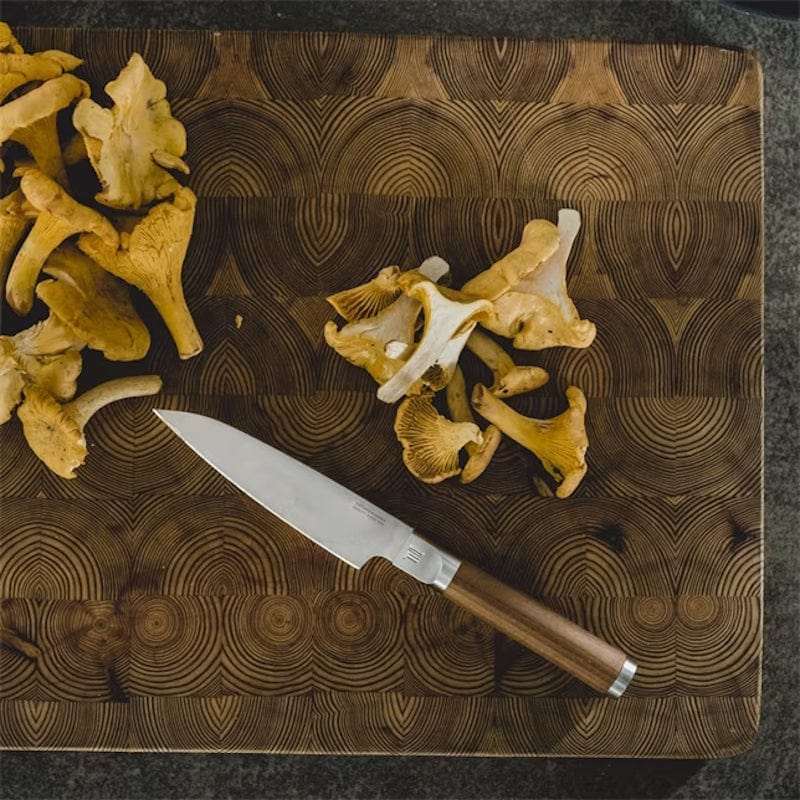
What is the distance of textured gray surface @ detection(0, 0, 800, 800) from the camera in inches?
46.5

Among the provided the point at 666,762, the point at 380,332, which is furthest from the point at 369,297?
the point at 666,762

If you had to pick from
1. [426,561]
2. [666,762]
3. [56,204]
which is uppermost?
[56,204]

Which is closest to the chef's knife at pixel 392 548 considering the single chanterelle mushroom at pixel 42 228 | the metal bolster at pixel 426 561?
the metal bolster at pixel 426 561

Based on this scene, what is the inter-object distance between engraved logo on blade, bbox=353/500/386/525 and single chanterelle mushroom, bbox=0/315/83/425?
36 centimetres

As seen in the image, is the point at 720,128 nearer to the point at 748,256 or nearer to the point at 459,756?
the point at 748,256

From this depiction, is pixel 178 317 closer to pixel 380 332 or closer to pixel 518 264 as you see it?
pixel 380 332

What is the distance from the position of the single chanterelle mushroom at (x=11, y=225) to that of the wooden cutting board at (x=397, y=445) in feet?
0.51

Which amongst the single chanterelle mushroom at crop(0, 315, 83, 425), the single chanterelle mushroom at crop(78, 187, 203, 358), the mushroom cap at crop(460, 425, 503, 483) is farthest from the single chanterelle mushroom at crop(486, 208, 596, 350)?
the single chanterelle mushroom at crop(0, 315, 83, 425)

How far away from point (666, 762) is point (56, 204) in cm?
102

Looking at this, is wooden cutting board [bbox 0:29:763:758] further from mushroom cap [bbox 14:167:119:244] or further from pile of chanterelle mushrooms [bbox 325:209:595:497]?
mushroom cap [bbox 14:167:119:244]

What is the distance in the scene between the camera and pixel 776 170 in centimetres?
119

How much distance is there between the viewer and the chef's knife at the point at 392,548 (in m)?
1.00

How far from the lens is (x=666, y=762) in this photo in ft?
3.88

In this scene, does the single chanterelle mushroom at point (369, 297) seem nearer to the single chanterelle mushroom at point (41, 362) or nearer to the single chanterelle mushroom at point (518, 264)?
the single chanterelle mushroom at point (518, 264)
